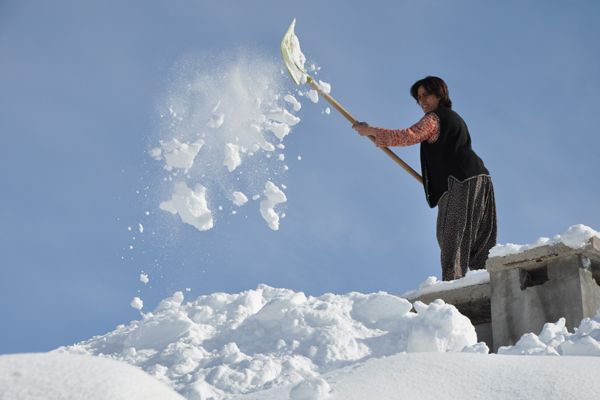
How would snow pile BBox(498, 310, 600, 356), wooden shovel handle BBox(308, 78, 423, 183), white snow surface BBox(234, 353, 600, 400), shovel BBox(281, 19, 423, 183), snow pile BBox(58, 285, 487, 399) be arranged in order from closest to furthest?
1. white snow surface BBox(234, 353, 600, 400)
2. snow pile BBox(498, 310, 600, 356)
3. snow pile BBox(58, 285, 487, 399)
4. wooden shovel handle BBox(308, 78, 423, 183)
5. shovel BBox(281, 19, 423, 183)

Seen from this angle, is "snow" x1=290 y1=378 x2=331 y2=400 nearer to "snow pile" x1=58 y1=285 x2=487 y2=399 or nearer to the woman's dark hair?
"snow pile" x1=58 y1=285 x2=487 y2=399

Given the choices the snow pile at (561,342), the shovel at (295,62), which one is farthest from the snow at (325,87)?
the snow pile at (561,342)

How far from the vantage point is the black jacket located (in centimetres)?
604

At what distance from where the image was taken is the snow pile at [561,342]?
11.4 ft

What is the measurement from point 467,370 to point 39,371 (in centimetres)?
144

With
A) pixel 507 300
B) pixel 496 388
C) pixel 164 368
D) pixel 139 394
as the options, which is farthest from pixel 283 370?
pixel 139 394

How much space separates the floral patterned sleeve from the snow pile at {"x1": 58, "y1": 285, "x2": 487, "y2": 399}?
3.57 feet

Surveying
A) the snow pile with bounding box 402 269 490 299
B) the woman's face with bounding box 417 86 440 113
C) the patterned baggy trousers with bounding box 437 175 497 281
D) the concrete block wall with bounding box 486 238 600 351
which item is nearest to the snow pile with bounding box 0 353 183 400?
the concrete block wall with bounding box 486 238 600 351

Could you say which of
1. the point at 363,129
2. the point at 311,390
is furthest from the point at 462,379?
the point at 363,129

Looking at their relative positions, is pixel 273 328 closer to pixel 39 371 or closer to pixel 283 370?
pixel 283 370

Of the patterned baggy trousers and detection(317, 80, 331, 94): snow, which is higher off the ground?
detection(317, 80, 331, 94): snow

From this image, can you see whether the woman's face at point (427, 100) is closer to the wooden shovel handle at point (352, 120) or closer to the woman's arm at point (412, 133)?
the woman's arm at point (412, 133)

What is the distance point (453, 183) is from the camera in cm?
601

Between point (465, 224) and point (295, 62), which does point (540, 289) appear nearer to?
point (465, 224)
